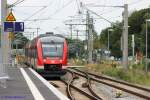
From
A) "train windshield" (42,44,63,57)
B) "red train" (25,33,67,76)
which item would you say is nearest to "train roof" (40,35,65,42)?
"red train" (25,33,67,76)

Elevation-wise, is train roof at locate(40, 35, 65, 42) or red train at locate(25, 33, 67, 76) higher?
train roof at locate(40, 35, 65, 42)

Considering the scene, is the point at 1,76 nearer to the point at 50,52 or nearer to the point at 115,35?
the point at 50,52

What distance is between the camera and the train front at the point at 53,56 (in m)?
42.2

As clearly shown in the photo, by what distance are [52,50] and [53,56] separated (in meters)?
0.54

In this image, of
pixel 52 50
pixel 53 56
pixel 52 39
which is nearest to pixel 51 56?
pixel 53 56

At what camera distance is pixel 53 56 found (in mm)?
42406

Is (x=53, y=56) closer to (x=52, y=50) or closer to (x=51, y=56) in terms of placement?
(x=51, y=56)

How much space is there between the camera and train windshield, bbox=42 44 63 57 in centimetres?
4250

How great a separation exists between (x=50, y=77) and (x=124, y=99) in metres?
17.9

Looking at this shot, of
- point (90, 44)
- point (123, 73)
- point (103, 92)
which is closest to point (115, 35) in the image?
point (90, 44)

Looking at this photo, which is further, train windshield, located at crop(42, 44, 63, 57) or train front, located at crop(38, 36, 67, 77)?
train windshield, located at crop(42, 44, 63, 57)

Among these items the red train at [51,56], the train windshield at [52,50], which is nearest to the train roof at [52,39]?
the red train at [51,56]

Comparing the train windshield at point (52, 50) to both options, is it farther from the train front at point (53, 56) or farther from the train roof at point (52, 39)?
the train roof at point (52, 39)

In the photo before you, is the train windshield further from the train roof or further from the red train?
the train roof
